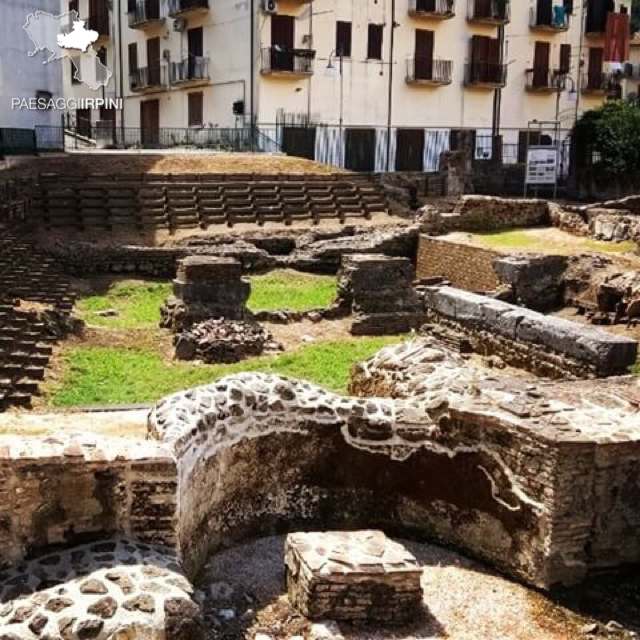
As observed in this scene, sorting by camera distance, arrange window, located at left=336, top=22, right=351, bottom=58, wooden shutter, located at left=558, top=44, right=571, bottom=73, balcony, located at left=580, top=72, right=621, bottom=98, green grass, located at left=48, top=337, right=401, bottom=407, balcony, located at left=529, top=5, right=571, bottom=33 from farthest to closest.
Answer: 1. balcony, located at left=580, top=72, right=621, bottom=98
2. wooden shutter, located at left=558, top=44, right=571, bottom=73
3. balcony, located at left=529, top=5, right=571, bottom=33
4. window, located at left=336, top=22, right=351, bottom=58
5. green grass, located at left=48, top=337, right=401, bottom=407

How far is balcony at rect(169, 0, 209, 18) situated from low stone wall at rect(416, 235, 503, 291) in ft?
52.3

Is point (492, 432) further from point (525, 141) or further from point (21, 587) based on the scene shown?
point (525, 141)

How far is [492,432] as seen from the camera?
23.5 ft

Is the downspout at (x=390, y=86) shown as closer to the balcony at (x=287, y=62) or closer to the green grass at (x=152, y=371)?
the balcony at (x=287, y=62)

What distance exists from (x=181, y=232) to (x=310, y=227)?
3.33m

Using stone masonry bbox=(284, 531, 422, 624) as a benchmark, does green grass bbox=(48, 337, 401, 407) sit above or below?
below

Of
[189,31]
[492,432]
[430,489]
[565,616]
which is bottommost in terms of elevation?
[565,616]

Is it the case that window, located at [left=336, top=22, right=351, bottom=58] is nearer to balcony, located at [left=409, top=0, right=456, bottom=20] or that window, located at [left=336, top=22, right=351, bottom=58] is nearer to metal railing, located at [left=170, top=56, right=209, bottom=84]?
balcony, located at [left=409, top=0, right=456, bottom=20]

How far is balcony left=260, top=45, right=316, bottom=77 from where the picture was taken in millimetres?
31281

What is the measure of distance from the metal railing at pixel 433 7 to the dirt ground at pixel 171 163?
9710mm


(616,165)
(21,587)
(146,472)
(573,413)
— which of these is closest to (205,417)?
(146,472)

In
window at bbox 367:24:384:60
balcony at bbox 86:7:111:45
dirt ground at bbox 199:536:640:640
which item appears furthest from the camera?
balcony at bbox 86:7:111:45

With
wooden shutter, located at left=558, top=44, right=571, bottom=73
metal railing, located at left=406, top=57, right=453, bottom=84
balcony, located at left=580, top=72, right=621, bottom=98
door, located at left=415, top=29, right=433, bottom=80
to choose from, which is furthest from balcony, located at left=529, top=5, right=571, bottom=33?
door, located at left=415, top=29, right=433, bottom=80

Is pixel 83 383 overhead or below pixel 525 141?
below
